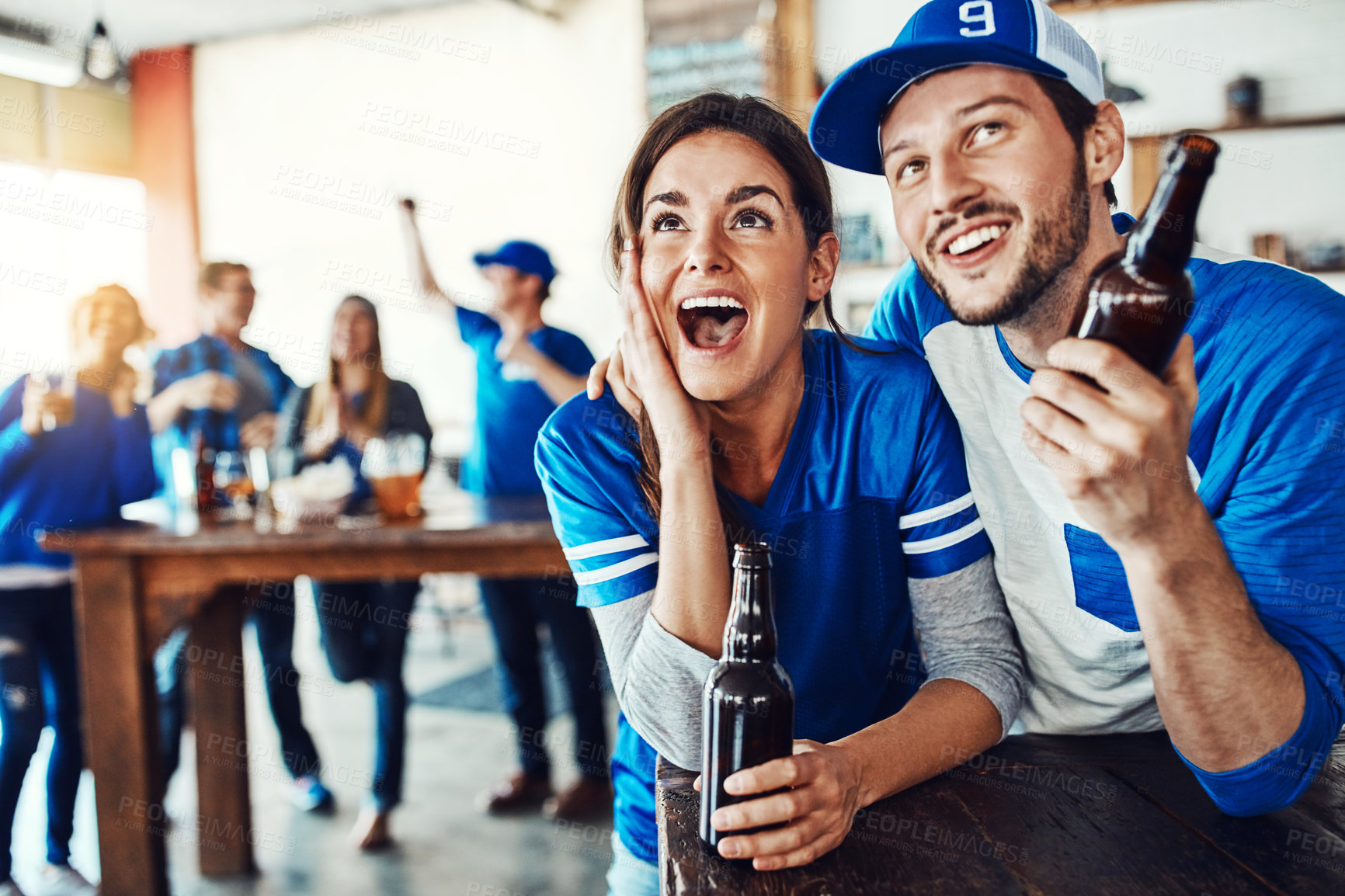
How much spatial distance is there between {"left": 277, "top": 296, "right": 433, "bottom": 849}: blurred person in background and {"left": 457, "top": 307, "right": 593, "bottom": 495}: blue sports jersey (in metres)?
0.23

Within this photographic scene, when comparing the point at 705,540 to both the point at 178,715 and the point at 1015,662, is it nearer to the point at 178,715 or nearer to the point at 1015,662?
the point at 1015,662

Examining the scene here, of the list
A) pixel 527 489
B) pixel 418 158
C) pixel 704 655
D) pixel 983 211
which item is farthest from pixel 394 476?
pixel 418 158

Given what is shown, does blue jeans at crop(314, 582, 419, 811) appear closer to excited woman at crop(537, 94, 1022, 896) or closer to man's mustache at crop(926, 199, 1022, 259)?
excited woman at crop(537, 94, 1022, 896)

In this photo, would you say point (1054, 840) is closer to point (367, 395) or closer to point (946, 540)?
point (946, 540)

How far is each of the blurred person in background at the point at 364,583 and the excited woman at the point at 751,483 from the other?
1756 millimetres

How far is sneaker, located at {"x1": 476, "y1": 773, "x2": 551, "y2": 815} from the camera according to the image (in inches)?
115

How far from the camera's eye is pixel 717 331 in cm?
127

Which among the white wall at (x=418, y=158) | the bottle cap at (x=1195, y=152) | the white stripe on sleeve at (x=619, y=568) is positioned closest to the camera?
the bottle cap at (x=1195, y=152)

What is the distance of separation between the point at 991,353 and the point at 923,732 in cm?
51

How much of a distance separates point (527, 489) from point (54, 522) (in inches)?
54.9

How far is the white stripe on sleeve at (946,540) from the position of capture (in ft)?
3.67

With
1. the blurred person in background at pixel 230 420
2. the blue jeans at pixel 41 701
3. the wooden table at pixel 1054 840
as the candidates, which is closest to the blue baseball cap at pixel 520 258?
the blurred person in background at pixel 230 420

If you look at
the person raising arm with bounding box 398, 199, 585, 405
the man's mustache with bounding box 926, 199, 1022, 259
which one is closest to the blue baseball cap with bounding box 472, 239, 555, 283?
the person raising arm with bounding box 398, 199, 585, 405

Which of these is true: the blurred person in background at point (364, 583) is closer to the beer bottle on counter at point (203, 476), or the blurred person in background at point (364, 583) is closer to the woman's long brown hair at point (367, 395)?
the woman's long brown hair at point (367, 395)
